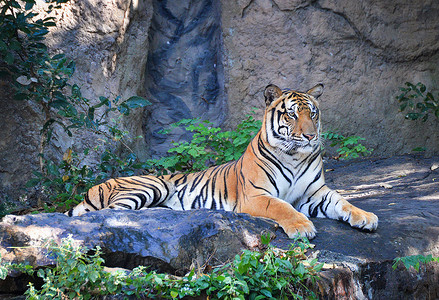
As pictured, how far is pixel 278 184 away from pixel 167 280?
201 cm

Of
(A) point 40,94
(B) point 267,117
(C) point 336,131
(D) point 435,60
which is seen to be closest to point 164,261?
(B) point 267,117

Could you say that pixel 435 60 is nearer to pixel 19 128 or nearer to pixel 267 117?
pixel 267 117

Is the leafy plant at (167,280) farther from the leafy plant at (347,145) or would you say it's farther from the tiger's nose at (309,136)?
the leafy plant at (347,145)

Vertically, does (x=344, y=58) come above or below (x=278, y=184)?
above

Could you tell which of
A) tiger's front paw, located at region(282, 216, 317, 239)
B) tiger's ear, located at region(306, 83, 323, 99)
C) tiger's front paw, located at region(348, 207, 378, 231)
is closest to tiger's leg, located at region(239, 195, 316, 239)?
tiger's front paw, located at region(282, 216, 317, 239)

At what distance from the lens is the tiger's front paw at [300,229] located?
3.51 meters

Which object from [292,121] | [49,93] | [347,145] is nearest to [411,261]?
[292,121]

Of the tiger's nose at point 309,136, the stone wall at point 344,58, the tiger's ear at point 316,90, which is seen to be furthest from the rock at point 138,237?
the stone wall at point 344,58

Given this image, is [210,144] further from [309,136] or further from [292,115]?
[309,136]

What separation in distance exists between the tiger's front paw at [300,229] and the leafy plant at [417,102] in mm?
4805

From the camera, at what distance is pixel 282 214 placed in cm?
383

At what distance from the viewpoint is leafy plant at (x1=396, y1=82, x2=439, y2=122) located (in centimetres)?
754

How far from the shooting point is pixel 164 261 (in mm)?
3059

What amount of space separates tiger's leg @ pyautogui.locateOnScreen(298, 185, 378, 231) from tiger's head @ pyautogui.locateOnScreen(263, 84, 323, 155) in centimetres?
46
